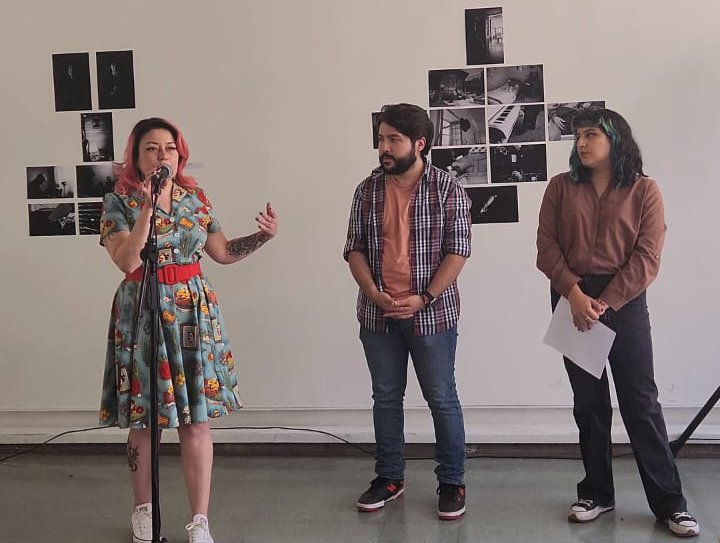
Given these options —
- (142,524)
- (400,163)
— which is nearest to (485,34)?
(400,163)

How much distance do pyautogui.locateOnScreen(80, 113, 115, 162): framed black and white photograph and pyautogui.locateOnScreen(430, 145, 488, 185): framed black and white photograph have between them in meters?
1.55

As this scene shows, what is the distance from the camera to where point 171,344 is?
8.35 feet

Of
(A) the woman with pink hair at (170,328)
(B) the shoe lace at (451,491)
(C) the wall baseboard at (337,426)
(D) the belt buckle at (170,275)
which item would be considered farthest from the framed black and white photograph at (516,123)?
(D) the belt buckle at (170,275)

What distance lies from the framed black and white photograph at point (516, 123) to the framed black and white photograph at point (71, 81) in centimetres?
191

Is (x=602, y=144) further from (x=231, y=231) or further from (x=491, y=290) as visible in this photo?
(x=231, y=231)

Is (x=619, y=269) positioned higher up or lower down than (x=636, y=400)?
higher up

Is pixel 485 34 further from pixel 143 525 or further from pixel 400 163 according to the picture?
pixel 143 525

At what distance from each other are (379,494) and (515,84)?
1871mm

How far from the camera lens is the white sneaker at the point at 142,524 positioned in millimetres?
2744

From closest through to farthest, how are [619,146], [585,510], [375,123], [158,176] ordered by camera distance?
[158,176] → [619,146] → [585,510] → [375,123]

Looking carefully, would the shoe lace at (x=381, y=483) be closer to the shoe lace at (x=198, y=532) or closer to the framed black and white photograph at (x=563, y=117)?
the shoe lace at (x=198, y=532)

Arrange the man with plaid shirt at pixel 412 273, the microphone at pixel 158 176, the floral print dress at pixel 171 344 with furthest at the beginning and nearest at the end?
1. the man with plaid shirt at pixel 412 273
2. the floral print dress at pixel 171 344
3. the microphone at pixel 158 176

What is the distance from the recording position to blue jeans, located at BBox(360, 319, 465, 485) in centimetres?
287

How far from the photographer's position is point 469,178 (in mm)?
3621
